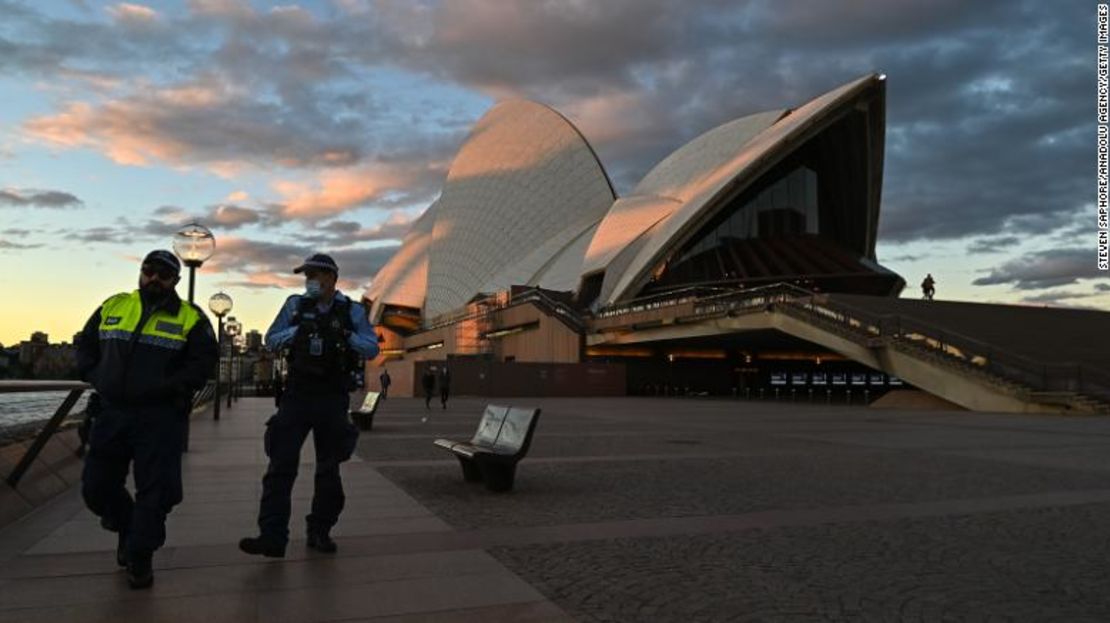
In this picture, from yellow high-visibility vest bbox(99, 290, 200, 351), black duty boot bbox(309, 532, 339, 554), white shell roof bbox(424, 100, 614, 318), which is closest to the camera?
yellow high-visibility vest bbox(99, 290, 200, 351)

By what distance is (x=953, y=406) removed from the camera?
2416 centimetres

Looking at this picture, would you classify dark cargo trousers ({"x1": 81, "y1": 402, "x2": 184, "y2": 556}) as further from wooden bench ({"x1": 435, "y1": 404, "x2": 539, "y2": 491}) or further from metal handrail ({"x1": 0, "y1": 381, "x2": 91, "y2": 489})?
wooden bench ({"x1": 435, "y1": 404, "x2": 539, "y2": 491})

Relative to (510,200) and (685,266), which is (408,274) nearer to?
(510,200)

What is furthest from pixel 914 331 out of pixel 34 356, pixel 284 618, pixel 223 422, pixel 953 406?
pixel 284 618

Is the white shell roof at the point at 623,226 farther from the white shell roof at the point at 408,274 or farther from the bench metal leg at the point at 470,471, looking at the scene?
the bench metal leg at the point at 470,471

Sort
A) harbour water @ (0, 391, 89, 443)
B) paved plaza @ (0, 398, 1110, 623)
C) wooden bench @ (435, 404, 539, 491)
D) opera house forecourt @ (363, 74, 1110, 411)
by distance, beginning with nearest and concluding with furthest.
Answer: paved plaza @ (0, 398, 1110, 623) → harbour water @ (0, 391, 89, 443) → wooden bench @ (435, 404, 539, 491) → opera house forecourt @ (363, 74, 1110, 411)

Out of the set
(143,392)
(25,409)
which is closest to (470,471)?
(25,409)

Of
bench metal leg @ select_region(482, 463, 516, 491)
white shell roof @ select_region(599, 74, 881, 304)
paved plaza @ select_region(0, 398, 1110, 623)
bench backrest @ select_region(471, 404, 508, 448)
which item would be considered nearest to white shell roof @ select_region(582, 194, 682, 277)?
white shell roof @ select_region(599, 74, 881, 304)

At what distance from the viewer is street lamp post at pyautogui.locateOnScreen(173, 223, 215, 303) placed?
35.7 ft

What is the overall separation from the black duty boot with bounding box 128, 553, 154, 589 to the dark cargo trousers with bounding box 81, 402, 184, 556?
0.03 metres

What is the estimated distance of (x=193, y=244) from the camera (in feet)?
36.0

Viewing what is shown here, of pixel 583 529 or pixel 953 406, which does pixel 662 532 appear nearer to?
pixel 583 529

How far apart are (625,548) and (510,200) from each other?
60.1m

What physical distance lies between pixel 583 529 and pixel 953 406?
22.3m
